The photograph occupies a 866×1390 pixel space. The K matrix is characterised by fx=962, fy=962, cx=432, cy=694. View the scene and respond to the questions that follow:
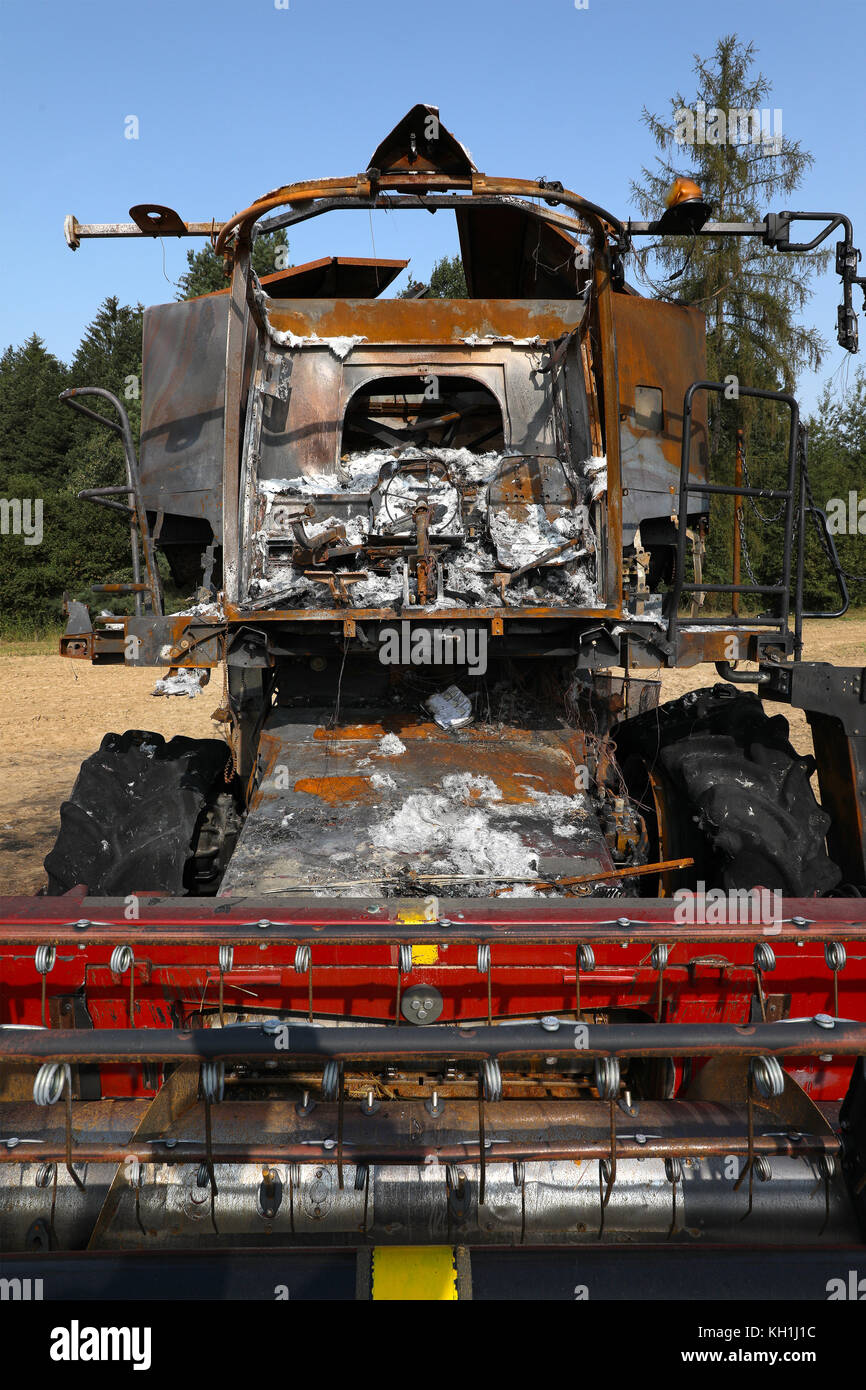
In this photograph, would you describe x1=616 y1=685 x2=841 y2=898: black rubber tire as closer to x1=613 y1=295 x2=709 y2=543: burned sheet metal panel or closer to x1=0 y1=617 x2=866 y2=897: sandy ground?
x1=613 y1=295 x2=709 y2=543: burned sheet metal panel

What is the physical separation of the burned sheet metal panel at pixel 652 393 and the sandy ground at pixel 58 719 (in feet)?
15.6

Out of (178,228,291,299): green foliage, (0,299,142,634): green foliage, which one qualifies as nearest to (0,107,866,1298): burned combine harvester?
(0,299,142,634): green foliage

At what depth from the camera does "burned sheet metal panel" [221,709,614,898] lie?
3500 millimetres

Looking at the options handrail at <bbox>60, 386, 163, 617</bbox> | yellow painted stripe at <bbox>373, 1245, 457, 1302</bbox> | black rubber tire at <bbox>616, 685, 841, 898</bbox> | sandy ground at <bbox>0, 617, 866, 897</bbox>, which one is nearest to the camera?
yellow painted stripe at <bbox>373, 1245, 457, 1302</bbox>

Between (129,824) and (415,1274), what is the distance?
237 centimetres

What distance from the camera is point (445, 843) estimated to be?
144 inches

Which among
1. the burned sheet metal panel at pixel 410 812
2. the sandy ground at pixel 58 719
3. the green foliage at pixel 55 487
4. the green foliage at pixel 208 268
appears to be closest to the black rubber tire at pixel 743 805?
the burned sheet metal panel at pixel 410 812

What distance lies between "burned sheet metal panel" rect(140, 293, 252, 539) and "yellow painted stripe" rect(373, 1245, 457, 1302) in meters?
3.01

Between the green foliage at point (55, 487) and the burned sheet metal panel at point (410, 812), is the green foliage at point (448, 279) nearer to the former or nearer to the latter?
the green foliage at point (55, 487)

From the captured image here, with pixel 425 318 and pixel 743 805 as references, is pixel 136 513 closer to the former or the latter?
pixel 425 318

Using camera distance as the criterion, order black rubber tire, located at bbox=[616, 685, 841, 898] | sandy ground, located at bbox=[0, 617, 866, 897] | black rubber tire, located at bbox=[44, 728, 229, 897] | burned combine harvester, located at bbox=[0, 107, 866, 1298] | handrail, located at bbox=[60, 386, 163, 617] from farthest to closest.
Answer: sandy ground, located at bbox=[0, 617, 866, 897] < handrail, located at bbox=[60, 386, 163, 617] < black rubber tire, located at bbox=[44, 728, 229, 897] < black rubber tire, located at bbox=[616, 685, 841, 898] < burned combine harvester, located at bbox=[0, 107, 866, 1298]

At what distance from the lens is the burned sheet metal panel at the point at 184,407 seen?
4.20m

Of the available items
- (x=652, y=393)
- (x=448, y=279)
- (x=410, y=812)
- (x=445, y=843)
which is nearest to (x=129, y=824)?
(x=410, y=812)
